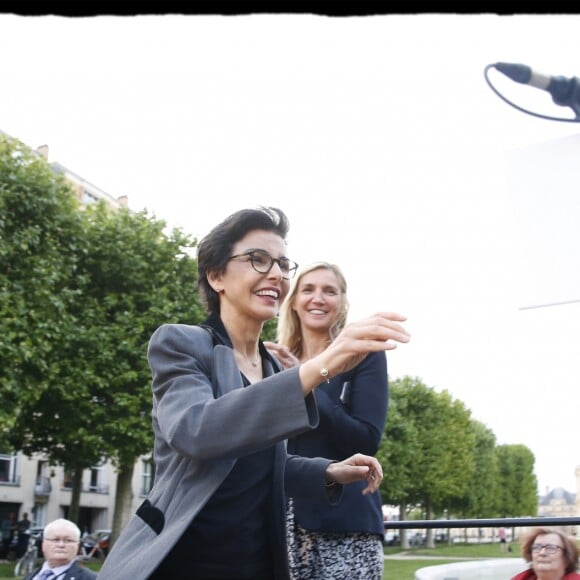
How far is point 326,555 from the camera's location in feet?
9.41

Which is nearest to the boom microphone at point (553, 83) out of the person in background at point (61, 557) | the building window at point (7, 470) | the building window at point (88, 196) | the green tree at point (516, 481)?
the person in background at point (61, 557)

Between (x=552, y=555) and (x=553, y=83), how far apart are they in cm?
285

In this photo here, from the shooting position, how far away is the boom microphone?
1.97 m

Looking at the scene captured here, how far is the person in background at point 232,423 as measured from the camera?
5.98ft

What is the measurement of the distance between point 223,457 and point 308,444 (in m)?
1.15

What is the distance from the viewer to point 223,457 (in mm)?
1854

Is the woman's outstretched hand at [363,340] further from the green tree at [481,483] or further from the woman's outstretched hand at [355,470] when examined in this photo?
the green tree at [481,483]

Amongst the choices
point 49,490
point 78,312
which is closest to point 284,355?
point 78,312

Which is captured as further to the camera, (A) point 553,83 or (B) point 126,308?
(B) point 126,308

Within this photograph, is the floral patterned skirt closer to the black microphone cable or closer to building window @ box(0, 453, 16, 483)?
the black microphone cable

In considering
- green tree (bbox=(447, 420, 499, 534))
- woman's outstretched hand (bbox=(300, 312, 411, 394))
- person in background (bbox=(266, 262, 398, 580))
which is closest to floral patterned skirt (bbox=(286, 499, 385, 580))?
person in background (bbox=(266, 262, 398, 580))

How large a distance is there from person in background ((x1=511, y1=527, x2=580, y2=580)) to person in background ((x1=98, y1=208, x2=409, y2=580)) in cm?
211

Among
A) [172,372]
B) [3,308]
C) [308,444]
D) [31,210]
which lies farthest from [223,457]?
[31,210]

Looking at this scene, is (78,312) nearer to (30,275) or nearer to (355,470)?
(30,275)
